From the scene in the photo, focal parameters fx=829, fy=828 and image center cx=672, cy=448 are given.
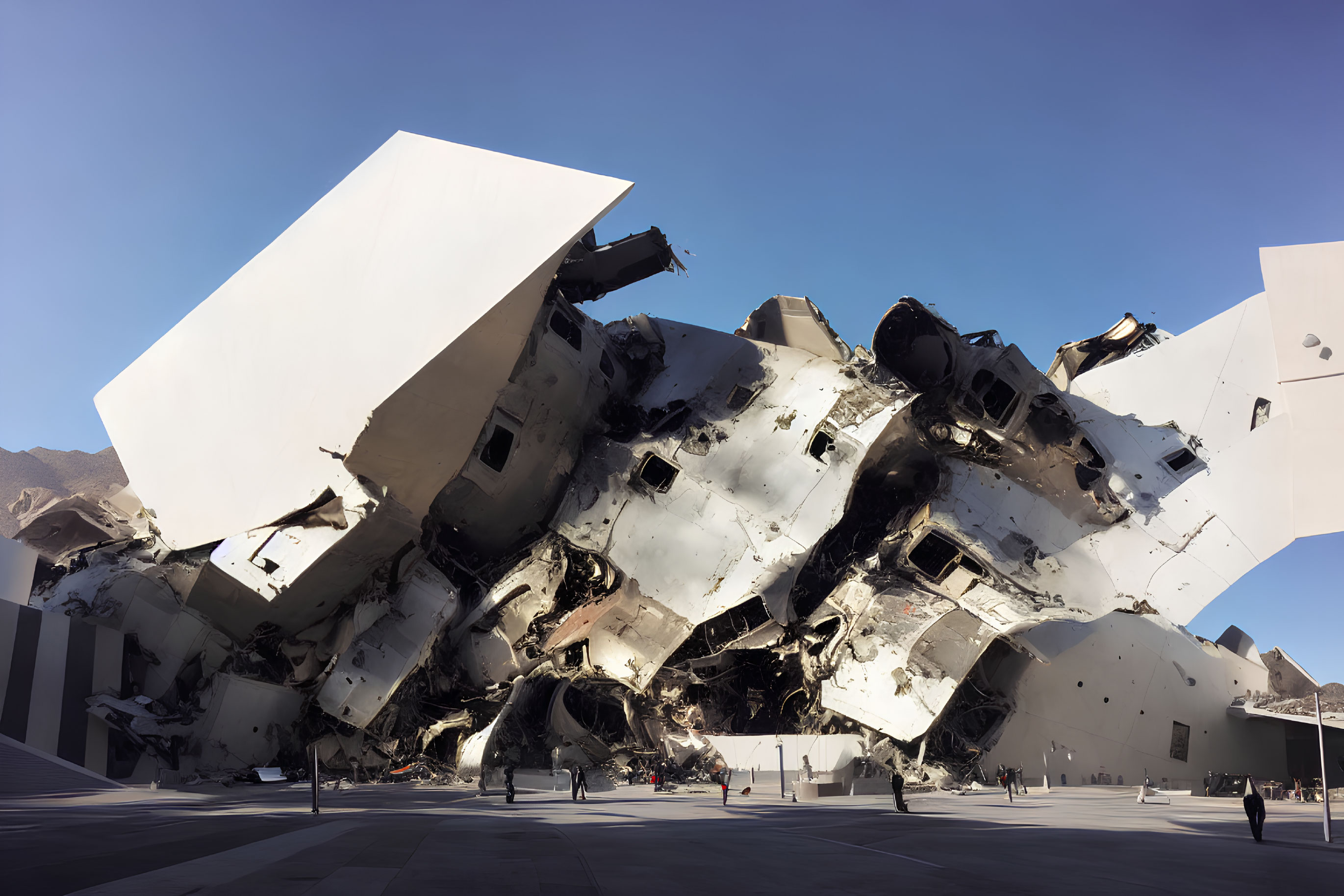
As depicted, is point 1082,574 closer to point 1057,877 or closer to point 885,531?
point 885,531

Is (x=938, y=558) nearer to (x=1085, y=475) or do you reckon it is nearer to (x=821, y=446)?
(x=821, y=446)

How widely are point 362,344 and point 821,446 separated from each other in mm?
10658

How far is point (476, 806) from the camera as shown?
13.8 meters

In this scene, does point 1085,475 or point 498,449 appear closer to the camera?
point 1085,475

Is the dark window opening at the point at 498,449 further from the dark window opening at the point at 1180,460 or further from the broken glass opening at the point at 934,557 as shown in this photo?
the dark window opening at the point at 1180,460

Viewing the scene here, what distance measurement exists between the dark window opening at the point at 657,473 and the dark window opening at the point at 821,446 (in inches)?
134

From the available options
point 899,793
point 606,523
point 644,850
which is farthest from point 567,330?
point 644,850

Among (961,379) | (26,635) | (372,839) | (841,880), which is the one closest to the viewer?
(841,880)

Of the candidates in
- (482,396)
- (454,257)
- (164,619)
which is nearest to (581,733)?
(482,396)

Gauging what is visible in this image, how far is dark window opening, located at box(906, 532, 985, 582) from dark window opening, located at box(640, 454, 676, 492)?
19.6ft

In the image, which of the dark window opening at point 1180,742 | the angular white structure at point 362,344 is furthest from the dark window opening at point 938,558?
the angular white structure at point 362,344

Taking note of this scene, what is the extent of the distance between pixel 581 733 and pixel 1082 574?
41.2 ft

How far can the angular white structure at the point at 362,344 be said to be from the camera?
17016 millimetres

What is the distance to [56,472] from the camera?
77.5m
